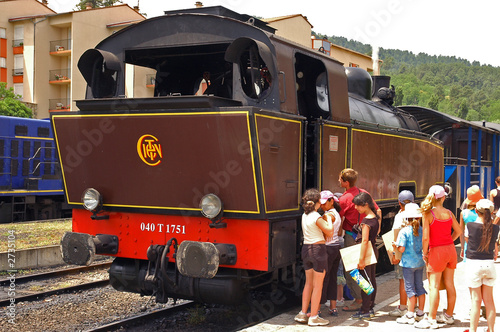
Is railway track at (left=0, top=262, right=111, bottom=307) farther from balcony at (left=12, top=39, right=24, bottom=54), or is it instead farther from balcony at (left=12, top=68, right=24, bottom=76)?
balcony at (left=12, top=39, right=24, bottom=54)

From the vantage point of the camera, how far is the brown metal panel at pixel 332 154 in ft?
22.4

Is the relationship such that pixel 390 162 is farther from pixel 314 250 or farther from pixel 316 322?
pixel 316 322

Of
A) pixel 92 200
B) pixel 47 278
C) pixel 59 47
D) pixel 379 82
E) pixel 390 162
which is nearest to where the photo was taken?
pixel 92 200

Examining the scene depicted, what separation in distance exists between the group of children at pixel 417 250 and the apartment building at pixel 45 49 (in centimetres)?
3042

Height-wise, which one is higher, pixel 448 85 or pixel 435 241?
pixel 448 85

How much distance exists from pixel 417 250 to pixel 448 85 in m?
184

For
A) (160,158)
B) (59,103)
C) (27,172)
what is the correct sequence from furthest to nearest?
(59,103), (27,172), (160,158)

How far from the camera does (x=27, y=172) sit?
17219mm

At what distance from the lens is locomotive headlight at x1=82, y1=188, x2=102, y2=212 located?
6.66 meters

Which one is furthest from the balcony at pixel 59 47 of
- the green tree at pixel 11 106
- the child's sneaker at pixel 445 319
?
the child's sneaker at pixel 445 319

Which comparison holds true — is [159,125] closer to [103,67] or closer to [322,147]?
[103,67]

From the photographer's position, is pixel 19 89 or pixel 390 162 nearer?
pixel 390 162

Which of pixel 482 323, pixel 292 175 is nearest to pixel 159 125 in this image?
pixel 292 175

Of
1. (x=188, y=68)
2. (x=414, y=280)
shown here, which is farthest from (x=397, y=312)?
(x=188, y=68)
